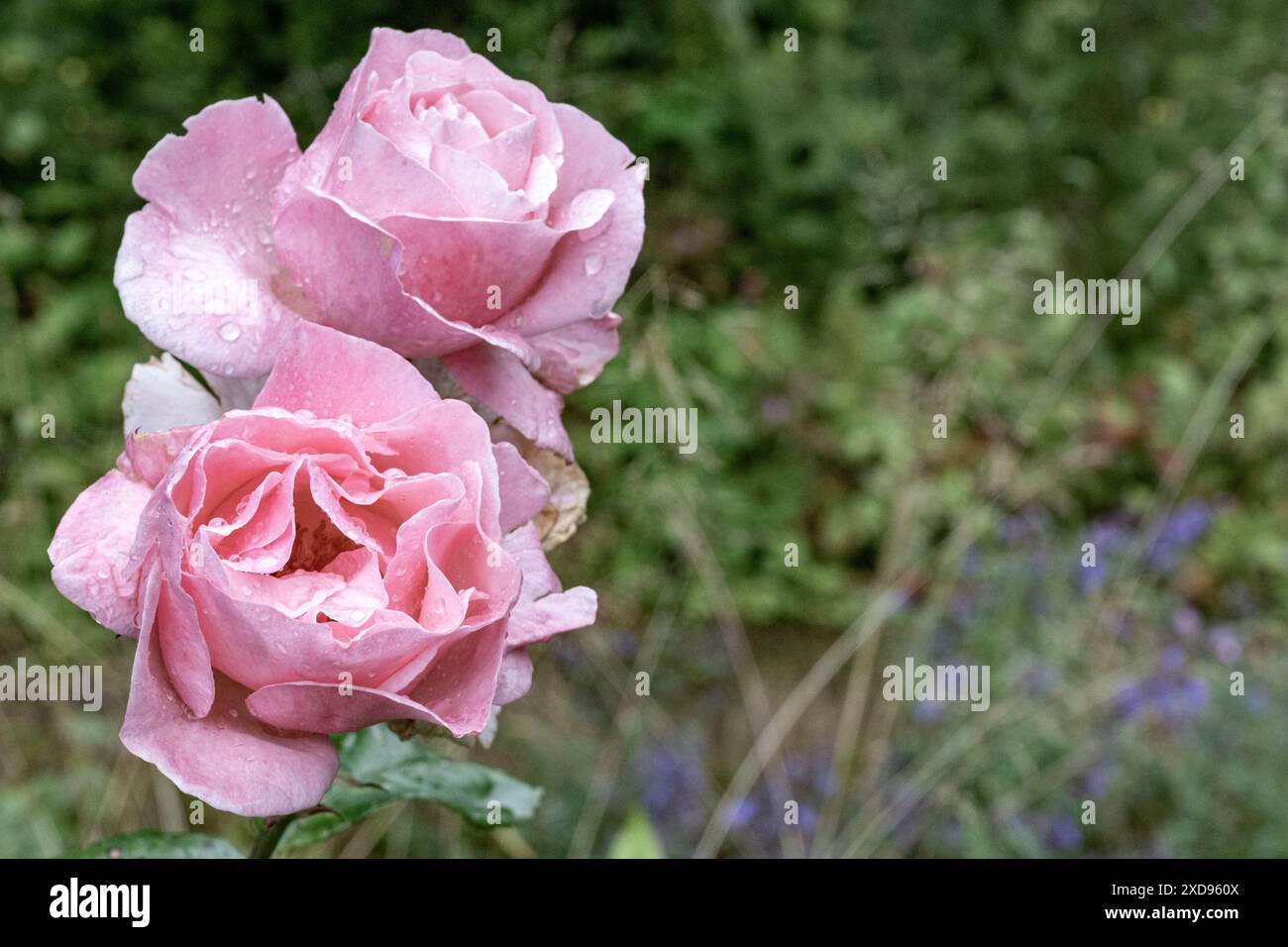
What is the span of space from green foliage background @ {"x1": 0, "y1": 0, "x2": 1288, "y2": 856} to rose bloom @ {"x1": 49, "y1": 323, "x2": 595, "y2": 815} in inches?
30.6

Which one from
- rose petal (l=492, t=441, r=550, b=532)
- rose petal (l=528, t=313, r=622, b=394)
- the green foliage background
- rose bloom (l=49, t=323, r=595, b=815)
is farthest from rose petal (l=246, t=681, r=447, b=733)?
the green foliage background

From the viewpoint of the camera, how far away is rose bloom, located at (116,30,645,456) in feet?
1.82

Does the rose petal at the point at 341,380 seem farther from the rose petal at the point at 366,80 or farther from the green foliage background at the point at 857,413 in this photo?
the green foliage background at the point at 857,413

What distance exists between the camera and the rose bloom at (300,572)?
0.50 metres

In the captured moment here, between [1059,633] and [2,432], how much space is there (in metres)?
2.05

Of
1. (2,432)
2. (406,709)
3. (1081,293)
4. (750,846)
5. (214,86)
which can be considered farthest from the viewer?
(1081,293)

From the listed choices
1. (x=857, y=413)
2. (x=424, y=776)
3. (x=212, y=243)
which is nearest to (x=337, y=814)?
(x=424, y=776)

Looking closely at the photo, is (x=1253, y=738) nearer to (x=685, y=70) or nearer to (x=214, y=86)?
(x=685, y=70)

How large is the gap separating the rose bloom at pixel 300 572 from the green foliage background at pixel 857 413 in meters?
0.78

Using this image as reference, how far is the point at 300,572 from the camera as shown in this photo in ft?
1.79

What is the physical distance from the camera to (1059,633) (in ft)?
6.86

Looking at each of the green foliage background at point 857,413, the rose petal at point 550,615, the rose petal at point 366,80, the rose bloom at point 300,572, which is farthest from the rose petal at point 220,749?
the green foliage background at point 857,413

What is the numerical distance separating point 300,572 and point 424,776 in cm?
29
